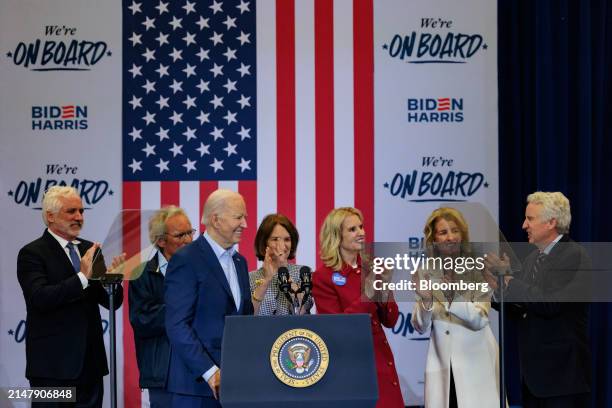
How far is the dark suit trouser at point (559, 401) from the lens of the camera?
448 cm

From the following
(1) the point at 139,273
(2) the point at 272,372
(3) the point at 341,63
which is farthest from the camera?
(3) the point at 341,63

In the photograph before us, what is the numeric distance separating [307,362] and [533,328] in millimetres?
1757

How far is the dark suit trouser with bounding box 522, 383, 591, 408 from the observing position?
14.7ft

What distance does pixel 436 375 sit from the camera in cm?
440

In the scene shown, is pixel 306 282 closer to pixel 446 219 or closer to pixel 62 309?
pixel 446 219

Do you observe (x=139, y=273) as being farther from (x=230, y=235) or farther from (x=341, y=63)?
(x=341, y=63)

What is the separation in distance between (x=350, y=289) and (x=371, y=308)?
15 cm

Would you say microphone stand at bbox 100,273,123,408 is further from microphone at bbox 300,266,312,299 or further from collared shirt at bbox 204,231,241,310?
microphone at bbox 300,266,312,299

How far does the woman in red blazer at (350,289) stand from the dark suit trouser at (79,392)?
1375mm

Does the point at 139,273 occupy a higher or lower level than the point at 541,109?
lower

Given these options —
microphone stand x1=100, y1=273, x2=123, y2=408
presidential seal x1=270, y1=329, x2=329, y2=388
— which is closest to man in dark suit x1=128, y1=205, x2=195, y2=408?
microphone stand x1=100, y1=273, x2=123, y2=408

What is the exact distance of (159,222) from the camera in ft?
16.3

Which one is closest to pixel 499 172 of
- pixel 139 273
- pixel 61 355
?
pixel 139 273

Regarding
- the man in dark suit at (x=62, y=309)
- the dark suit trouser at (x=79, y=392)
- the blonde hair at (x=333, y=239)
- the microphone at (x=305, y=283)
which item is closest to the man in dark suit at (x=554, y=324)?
the blonde hair at (x=333, y=239)
